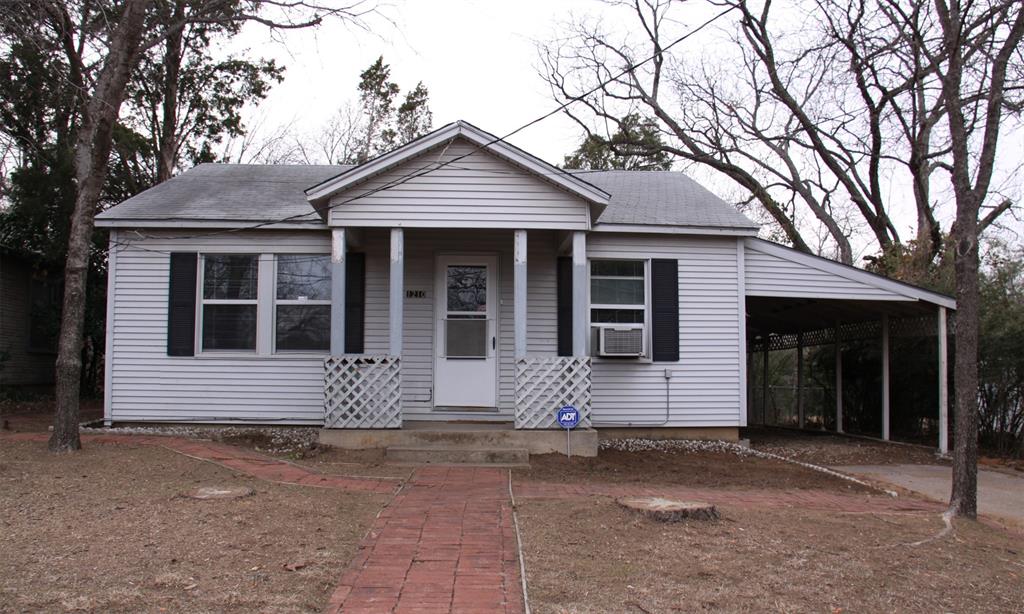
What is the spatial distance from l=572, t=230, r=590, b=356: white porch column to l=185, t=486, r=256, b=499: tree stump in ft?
14.6

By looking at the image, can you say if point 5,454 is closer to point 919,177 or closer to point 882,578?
point 882,578

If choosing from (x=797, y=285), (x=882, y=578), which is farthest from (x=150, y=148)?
(x=882, y=578)

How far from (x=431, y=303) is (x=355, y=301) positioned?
42.3 inches

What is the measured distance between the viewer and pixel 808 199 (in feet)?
77.8

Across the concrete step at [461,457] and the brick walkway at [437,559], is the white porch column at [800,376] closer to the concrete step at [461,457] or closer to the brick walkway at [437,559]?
the concrete step at [461,457]

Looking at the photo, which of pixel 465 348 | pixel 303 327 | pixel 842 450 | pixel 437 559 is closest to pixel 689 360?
pixel 842 450

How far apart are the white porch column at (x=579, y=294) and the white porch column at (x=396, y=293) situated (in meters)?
2.20

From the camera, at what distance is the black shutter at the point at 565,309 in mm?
10664

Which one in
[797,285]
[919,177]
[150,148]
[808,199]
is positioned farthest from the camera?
[808,199]

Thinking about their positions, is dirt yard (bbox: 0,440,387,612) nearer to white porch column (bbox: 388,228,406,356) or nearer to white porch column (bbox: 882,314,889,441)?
white porch column (bbox: 388,228,406,356)

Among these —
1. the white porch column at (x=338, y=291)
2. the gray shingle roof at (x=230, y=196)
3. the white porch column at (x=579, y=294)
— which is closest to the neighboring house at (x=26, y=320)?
the gray shingle roof at (x=230, y=196)

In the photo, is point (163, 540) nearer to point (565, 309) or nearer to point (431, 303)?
point (431, 303)

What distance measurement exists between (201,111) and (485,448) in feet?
53.3

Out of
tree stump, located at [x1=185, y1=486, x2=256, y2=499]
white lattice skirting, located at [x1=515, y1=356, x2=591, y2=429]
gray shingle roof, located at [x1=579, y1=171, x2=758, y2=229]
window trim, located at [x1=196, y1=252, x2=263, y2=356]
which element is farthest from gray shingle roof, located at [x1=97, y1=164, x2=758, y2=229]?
tree stump, located at [x1=185, y1=486, x2=256, y2=499]
